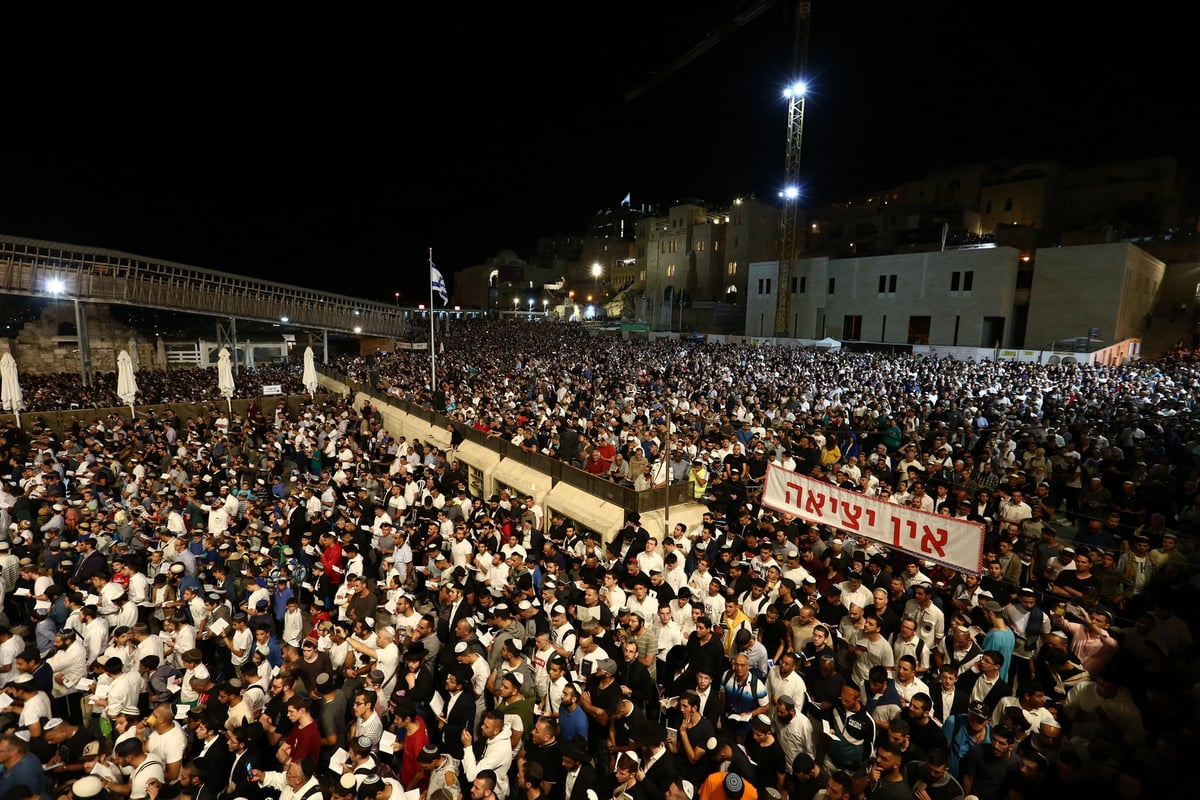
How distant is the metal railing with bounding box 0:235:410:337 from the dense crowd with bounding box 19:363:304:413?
13.3 ft

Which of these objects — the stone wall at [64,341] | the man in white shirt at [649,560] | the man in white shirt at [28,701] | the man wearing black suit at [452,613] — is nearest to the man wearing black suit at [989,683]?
the man in white shirt at [649,560]

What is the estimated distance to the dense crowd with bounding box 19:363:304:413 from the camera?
19797 mm

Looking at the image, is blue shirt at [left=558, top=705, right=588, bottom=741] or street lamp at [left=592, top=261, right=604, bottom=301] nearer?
blue shirt at [left=558, top=705, right=588, bottom=741]

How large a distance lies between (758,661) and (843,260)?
1764 inches

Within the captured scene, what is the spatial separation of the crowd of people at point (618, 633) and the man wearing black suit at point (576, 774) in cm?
2

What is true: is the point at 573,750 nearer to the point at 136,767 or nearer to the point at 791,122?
the point at 136,767

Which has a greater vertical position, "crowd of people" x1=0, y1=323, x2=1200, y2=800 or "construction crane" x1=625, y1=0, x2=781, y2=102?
"construction crane" x1=625, y1=0, x2=781, y2=102

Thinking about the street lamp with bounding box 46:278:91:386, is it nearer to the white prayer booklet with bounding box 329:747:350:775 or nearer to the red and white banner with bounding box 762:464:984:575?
the white prayer booklet with bounding box 329:747:350:775

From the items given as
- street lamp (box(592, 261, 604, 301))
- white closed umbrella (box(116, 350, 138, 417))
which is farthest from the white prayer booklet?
street lamp (box(592, 261, 604, 301))

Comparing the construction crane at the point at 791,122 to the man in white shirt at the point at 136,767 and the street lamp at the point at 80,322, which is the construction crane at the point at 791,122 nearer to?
the street lamp at the point at 80,322

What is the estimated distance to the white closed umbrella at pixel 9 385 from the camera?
50.9ft

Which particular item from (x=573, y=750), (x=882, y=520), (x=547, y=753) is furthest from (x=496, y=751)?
(x=882, y=520)

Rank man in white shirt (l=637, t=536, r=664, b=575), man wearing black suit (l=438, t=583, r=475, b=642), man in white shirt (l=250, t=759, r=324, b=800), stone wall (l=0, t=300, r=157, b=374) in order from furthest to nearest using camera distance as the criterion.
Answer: stone wall (l=0, t=300, r=157, b=374) < man in white shirt (l=637, t=536, r=664, b=575) < man wearing black suit (l=438, t=583, r=475, b=642) < man in white shirt (l=250, t=759, r=324, b=800)

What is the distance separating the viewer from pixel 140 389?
73.0 ft
